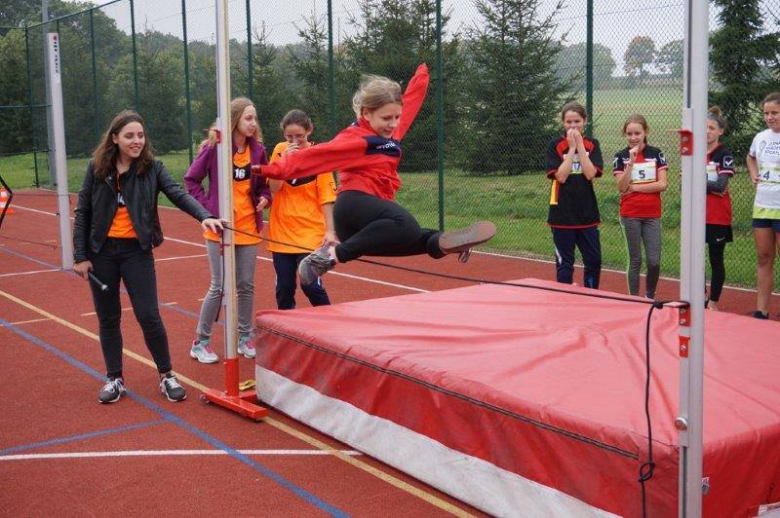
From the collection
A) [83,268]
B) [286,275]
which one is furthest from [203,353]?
[83,268]

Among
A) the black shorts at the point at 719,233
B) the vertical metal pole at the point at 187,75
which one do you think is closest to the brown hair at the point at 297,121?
the black shorts at the point at 719,233

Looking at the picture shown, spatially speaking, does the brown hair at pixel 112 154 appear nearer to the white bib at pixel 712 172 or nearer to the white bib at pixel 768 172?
the white bib at pixel 712 172

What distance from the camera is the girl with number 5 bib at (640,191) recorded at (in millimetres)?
6980

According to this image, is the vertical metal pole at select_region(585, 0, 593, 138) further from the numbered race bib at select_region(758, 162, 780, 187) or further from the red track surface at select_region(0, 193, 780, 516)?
the numbered race bib at select_region(758, 162, 780, 187)

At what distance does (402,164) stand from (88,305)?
18.9 feet

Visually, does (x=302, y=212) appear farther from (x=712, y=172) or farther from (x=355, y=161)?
(x=712, y=172)

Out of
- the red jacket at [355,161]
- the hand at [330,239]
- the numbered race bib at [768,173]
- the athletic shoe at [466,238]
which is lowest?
the hand at [330,239]

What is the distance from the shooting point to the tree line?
9164mm

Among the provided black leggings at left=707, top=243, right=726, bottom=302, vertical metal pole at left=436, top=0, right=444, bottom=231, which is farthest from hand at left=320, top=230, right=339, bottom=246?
vertical metal pole at left=436, top=0, right=444, bottom=231

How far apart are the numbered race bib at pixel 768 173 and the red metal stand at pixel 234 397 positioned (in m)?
4.23

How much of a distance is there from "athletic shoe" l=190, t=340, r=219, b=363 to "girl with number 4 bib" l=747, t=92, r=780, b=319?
168 inches

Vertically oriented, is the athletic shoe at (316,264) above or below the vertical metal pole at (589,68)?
below

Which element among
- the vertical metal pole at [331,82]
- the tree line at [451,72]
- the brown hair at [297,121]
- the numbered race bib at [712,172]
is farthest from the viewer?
the vertical metal pole at [331,82]

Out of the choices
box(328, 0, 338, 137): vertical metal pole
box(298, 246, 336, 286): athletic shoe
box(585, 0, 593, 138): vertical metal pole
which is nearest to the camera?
box(298, 246, 336, 286): athletic shoe
